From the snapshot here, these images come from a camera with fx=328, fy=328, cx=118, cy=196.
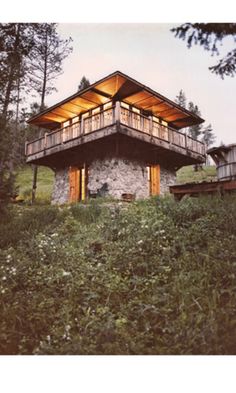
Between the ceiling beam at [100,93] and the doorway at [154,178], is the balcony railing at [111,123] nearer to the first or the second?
the ceiling beam at [100,93]

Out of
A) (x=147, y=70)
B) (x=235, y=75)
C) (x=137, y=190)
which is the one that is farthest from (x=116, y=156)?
(x=235, y=75)

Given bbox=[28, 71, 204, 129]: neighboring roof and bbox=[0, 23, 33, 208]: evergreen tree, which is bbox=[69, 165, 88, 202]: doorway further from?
bbox=[0, 23, 33, 208]: evergreen tree

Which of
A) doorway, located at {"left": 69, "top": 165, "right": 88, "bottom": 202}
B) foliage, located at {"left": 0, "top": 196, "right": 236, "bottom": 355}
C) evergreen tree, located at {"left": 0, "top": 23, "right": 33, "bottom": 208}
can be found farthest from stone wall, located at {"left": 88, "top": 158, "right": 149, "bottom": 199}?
foliage, located at {"left": 0, "top": 196, "right": 236, "bottom": 355}

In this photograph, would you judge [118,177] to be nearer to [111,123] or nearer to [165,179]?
[111,123]

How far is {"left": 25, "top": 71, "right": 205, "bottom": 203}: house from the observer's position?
9.23 meters

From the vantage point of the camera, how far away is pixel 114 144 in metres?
9.66

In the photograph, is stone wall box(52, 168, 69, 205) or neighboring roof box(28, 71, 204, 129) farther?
stone wall box(52, 168, 69, 205)

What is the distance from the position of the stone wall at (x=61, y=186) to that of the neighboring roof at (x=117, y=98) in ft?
6.15

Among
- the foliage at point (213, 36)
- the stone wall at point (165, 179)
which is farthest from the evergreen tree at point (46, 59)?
the stone wall at point (165, 179)

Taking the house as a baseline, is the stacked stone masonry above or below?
below

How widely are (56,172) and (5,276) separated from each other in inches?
312

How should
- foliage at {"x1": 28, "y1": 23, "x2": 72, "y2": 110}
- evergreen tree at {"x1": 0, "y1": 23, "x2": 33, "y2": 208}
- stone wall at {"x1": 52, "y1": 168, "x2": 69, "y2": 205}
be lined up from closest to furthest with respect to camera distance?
evergreen tree at {"x1": 0, "y1": 23, "x2": 33, "y2": 208}
foliage at {"x1": 28, "y1": 23, "x2": 72, "y2": 110}
stone wall at {"x1": 52, "y1": 168, "x2": 69, "y2": 205}

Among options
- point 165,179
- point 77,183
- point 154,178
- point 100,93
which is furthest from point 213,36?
point 77,183
